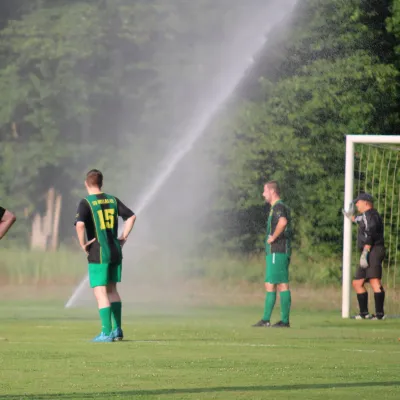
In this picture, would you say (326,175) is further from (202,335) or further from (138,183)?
(202,335)

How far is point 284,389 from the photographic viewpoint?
1039 cm

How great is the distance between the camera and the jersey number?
48.2ft

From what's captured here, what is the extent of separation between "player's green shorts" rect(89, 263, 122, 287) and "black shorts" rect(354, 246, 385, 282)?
21.0ft

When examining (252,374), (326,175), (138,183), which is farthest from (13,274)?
(252,374)

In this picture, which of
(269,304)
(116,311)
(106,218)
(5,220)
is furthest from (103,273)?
(269,304)

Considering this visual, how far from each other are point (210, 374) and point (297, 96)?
21.8 m

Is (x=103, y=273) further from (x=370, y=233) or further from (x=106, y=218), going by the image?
(x=370, y=233)

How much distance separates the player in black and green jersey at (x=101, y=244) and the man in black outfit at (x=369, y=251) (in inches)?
246

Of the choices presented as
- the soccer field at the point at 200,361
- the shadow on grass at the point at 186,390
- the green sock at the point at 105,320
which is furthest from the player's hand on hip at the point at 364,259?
the shadow on grass at the point at 186,390

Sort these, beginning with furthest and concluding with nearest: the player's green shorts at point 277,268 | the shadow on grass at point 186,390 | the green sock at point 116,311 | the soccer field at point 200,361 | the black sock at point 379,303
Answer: the black sock at point 379,303
the player's green shorts at point 277,268
the green sock at point 116,311
the soccer field at point 200,361
the shadow on grass at point 186,390

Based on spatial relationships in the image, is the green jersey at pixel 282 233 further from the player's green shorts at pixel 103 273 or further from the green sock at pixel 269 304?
the player's green shorts at pixel 103 273

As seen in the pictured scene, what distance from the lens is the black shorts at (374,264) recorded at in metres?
20.5

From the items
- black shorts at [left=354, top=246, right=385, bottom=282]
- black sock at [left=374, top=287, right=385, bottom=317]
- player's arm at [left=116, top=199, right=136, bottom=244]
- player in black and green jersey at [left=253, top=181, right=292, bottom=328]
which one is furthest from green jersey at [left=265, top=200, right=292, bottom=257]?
player's arm at [left=116, top=199, right=136, bottom=244]

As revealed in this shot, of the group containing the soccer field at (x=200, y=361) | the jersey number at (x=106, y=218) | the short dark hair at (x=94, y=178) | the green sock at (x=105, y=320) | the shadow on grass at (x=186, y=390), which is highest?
the short dark hair at (x=94, y=178)
